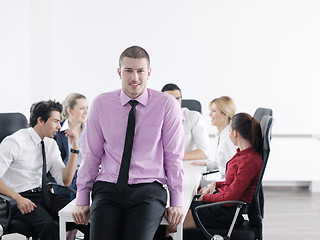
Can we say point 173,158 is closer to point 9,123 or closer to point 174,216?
point 174,216

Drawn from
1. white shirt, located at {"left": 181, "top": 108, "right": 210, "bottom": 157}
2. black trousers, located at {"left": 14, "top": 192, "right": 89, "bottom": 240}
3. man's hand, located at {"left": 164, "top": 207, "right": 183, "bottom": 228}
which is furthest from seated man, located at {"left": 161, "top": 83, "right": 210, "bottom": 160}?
man's hand, located at {"left": 164, "top": 207, "right": 183, "bottom": 228}

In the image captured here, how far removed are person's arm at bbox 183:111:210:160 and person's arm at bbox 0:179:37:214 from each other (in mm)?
1449

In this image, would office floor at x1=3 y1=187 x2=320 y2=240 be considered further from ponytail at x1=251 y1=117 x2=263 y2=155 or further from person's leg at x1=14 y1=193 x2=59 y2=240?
ponytail at x1=251 y1=117 x2=263 y2=155

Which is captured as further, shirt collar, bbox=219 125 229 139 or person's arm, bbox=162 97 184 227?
shirt collar, bbox=219 125 229 139

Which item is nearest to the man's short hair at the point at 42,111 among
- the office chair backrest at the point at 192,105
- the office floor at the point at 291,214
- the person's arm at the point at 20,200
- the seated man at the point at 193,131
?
the person's arm at the point at 20,200

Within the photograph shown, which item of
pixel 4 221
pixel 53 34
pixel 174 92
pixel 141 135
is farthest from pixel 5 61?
pixel 141 135

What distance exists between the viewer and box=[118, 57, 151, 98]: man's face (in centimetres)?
238

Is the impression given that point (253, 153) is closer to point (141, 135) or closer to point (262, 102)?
point (141, 135)

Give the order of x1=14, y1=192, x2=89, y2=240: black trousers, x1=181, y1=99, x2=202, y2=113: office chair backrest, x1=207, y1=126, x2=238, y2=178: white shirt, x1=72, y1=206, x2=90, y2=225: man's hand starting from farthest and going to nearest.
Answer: x1=181, y1=99, x2=202, y2=113: office chair backrest < x1=207, y1=126, x2=238, y2=178: white shirt < x1=14, y1=192, x2=89, y2=240: black trousers < x1=72, y1=206, x2=90, y2=225: man's hand

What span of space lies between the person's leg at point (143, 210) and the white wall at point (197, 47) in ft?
12.6

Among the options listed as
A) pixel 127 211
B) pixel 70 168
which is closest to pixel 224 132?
pixel 70 168

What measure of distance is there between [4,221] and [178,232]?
118cm

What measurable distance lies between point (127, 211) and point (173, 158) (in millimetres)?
360

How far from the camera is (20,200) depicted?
287cm
